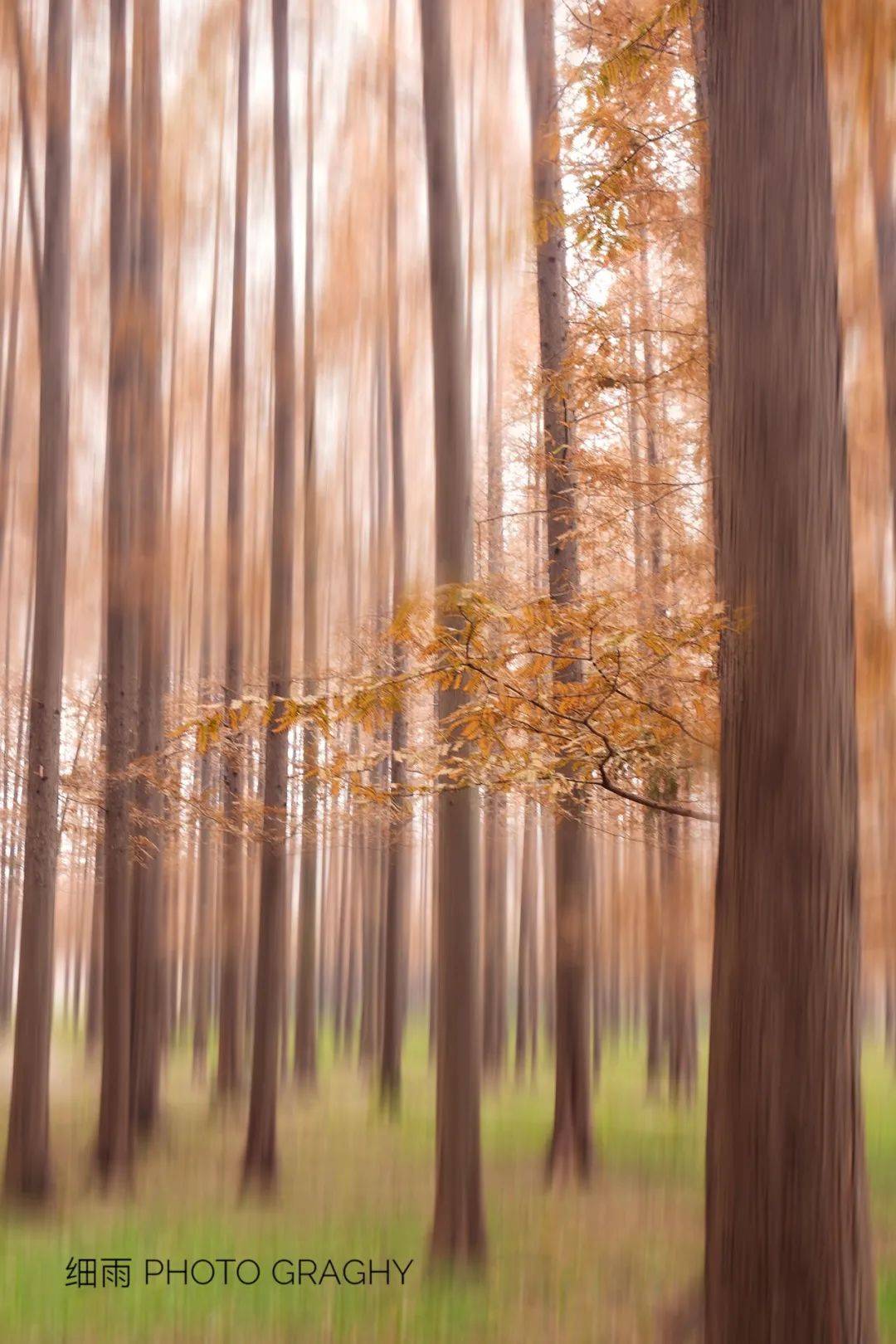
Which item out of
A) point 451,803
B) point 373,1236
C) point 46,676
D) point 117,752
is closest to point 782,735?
point 451,803

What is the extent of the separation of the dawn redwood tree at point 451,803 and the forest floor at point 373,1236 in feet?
1.79

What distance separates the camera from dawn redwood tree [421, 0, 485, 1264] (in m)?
7.21

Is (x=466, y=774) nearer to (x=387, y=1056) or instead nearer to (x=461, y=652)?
(x=461, y=652)

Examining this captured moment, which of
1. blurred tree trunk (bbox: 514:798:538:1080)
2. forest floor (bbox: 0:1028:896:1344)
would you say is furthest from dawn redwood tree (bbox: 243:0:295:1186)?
blurred tree trunk (bbox: 514:798:538:1080)

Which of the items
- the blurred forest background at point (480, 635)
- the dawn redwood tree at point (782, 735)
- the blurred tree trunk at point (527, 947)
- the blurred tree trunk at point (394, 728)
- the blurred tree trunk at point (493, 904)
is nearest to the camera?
the dawn redwood tree at point (782, 735)

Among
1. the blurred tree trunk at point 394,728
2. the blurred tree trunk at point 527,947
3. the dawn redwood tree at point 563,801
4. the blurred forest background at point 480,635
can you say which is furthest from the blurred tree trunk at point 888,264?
the blurred tree trunk at point 527,947

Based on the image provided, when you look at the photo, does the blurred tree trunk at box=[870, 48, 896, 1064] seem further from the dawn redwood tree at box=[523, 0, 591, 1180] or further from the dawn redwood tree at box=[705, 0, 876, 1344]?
the dawn redwood tree at box=[705, 0, 876, 1344]

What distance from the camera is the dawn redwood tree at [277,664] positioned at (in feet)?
30.8

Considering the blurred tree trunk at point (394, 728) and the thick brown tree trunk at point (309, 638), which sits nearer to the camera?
the thick brown tree trunk at point (309, 638)

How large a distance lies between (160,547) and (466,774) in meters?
6.68

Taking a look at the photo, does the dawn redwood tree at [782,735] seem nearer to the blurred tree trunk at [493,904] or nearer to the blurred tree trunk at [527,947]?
the blurred tree trunk at [493,904]

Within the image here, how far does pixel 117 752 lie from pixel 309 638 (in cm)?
547

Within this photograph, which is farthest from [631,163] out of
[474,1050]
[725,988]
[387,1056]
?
[387,1056]

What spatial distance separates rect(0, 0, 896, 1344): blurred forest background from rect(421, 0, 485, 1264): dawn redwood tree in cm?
3
